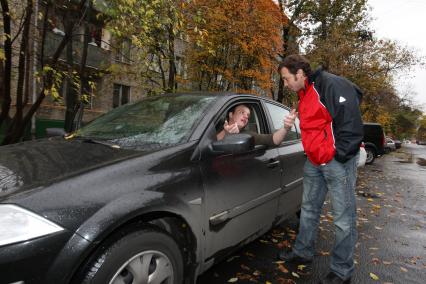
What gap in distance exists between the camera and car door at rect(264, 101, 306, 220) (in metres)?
3.65

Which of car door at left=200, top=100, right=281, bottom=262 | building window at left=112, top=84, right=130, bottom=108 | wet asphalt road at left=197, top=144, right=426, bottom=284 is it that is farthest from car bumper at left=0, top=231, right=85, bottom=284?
building window at left=112, top=84, right=130, bottom=108

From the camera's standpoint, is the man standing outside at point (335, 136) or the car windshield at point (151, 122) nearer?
the car windshield at point (151, 122)

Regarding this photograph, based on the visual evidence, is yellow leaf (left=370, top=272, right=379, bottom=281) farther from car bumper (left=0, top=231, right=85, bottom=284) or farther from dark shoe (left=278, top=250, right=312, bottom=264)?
car bumper (left=0, top=231, right=85, bottom=284)

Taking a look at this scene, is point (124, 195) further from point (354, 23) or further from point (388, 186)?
point (354, 23)

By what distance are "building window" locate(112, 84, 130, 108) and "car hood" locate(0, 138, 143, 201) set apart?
65.4 ft

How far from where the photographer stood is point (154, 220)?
208 cm

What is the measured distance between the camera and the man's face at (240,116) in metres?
3.34

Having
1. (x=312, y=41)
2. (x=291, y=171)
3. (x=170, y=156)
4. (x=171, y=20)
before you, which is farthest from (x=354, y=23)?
(x=170, y=156)

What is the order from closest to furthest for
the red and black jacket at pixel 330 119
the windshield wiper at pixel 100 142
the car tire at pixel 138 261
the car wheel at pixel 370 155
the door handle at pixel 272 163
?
1. the car tire at pixel 138 261
2. the windshield wiper at pixel 100 142
3. the red and black jacket at pixel 330 119
4. the door handle at pixel 272 163
5. the car wheel at pixel 370 155

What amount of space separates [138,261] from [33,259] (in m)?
0.55

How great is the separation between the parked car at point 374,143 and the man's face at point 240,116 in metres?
13.9

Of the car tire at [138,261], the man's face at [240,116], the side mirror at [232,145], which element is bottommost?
the car tire at [138,261]

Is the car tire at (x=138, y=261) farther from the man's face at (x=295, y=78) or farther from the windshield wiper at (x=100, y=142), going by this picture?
the man's face at (x=295, y=78)

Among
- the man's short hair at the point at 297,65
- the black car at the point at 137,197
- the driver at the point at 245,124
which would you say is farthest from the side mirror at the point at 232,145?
the man's short hair at the point at 297,65
